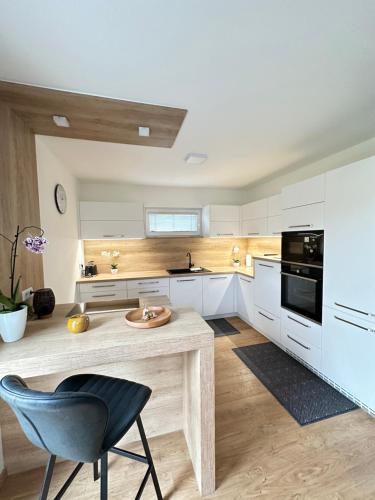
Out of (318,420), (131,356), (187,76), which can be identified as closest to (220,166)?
(187,76)

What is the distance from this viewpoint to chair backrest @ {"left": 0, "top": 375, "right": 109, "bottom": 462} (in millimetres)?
660

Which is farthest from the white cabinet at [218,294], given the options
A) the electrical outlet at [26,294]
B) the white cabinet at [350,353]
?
the electrical outlet at [26,294]

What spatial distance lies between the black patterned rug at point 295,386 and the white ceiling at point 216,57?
7.80ft

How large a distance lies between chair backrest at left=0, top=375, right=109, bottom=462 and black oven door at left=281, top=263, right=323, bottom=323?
2055 millimetres

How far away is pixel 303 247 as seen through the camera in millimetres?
2215

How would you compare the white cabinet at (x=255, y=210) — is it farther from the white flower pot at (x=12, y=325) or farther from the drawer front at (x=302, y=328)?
the white flower pot at (x=12, y=325)

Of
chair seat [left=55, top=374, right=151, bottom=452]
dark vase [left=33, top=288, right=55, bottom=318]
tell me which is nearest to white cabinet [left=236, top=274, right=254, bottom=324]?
chair seat [left=55, top=374, right=151, bottom=452]

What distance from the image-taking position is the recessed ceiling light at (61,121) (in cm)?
154

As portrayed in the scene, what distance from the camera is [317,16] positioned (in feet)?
2.93

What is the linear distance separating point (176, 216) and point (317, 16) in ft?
10.1

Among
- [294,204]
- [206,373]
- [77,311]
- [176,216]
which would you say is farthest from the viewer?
[176,216]

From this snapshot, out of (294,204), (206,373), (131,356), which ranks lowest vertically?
(206,373)

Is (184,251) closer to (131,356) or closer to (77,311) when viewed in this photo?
(77,311)

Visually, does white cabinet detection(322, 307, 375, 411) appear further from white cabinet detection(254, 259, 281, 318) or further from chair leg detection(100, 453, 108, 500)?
chair leg detection(100, 453, 108, 500)
